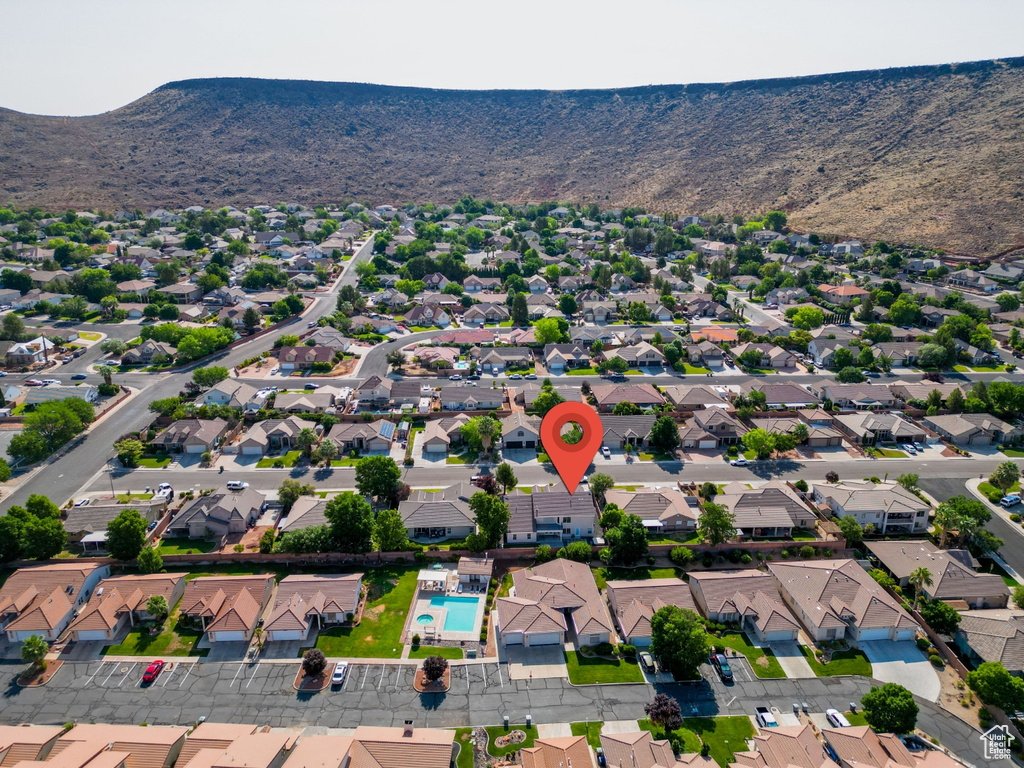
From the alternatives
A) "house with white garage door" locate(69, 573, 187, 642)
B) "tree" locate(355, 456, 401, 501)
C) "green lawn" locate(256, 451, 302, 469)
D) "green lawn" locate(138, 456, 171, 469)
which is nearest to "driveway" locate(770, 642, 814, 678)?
"tree" locate(355, 456, 401, 501)

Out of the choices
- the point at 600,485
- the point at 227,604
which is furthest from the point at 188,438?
the point at 600,485

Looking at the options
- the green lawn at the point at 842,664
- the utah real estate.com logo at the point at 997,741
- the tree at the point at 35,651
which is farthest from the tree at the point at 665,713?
the tree at the point at 35,651

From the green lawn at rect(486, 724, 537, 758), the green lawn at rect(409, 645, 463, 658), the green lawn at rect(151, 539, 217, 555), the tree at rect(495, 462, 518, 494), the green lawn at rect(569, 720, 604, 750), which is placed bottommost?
the green lawn at rect(486, 724, 537, 758)

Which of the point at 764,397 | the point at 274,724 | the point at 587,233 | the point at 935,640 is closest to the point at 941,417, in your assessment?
the point at 764,397

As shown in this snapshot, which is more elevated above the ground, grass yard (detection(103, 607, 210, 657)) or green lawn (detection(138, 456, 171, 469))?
green lawn (detection(138, 456, 171, 469))

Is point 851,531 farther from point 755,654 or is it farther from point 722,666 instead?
point 722,666

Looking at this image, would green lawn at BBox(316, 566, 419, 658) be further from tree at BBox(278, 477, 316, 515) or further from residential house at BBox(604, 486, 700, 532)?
residential house at BBox(604, 486, 700, 532)

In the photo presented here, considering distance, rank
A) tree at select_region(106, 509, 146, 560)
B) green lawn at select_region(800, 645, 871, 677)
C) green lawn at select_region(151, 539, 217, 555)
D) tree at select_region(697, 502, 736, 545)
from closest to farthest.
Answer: green lawn at select_region(800, 645, 871, 677)
tree at select_region(106, 509, 146, 560)
tree at select_region(697, 502, 736, 545)
green lawn at select_region(151, 539, 217, 555)
